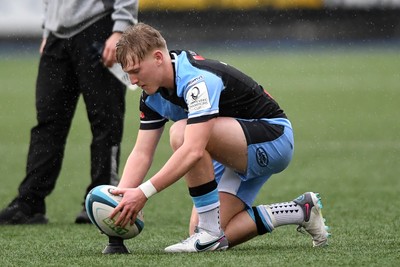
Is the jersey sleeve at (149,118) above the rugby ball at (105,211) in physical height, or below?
above

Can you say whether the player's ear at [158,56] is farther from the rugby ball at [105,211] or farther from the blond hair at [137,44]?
the rugby ball at [105,211]

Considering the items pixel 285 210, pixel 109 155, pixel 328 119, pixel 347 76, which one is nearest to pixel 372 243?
pixel 285 210

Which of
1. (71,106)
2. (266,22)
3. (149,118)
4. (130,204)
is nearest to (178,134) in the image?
(149,118)

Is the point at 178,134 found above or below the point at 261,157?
above

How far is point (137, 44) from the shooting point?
15.5 ft

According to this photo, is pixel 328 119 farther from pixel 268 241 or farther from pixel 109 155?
pixel 268 241

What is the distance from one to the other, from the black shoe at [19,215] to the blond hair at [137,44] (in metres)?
1.89

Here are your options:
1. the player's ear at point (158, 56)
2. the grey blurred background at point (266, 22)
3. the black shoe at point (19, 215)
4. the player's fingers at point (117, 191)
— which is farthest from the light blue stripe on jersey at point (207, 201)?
the grey blurred background at point (266, 22)

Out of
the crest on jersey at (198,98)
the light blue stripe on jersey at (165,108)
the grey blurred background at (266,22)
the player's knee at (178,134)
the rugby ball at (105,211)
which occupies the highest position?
the grey blurred background at (266,22)

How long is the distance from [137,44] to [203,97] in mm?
371

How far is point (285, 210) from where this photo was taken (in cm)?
521

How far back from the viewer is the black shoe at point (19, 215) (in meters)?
6.31

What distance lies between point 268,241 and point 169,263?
100 centimetres

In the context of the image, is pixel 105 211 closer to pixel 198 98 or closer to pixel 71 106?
pixel 198 98
